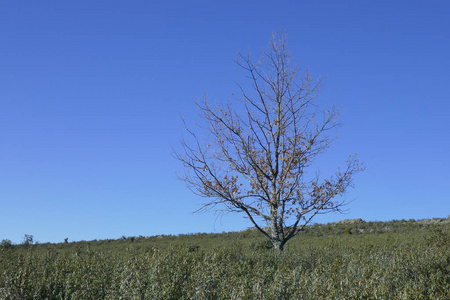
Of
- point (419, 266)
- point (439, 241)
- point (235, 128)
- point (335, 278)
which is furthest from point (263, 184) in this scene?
point (439, 241)

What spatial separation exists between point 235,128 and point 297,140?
7.97 feet

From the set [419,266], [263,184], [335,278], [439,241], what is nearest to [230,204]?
[263,184]

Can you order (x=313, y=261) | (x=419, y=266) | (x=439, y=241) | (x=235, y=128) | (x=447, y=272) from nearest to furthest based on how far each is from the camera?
(x=419, y=266) < (x=447, y=272) < (x=313, y=261) < (x=235, y=128) < (x=439, y=241)

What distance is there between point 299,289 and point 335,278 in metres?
0.78

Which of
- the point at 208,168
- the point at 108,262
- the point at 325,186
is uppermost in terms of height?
the point at 208,168

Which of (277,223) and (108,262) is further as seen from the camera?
(277,223)

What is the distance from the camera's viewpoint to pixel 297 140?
50.8 feet

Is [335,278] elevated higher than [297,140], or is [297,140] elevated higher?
[297,140]

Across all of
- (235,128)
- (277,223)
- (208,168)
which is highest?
(235,128)

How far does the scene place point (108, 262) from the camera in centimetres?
1089

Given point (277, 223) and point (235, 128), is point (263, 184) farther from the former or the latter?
point (235, 128)

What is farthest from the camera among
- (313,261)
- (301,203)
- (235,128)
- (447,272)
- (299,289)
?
(235,128)

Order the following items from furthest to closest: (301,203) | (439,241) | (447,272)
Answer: (439,241) → (301,203) → (447,272)

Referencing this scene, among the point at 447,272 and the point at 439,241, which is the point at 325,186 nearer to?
the point at 447,272
